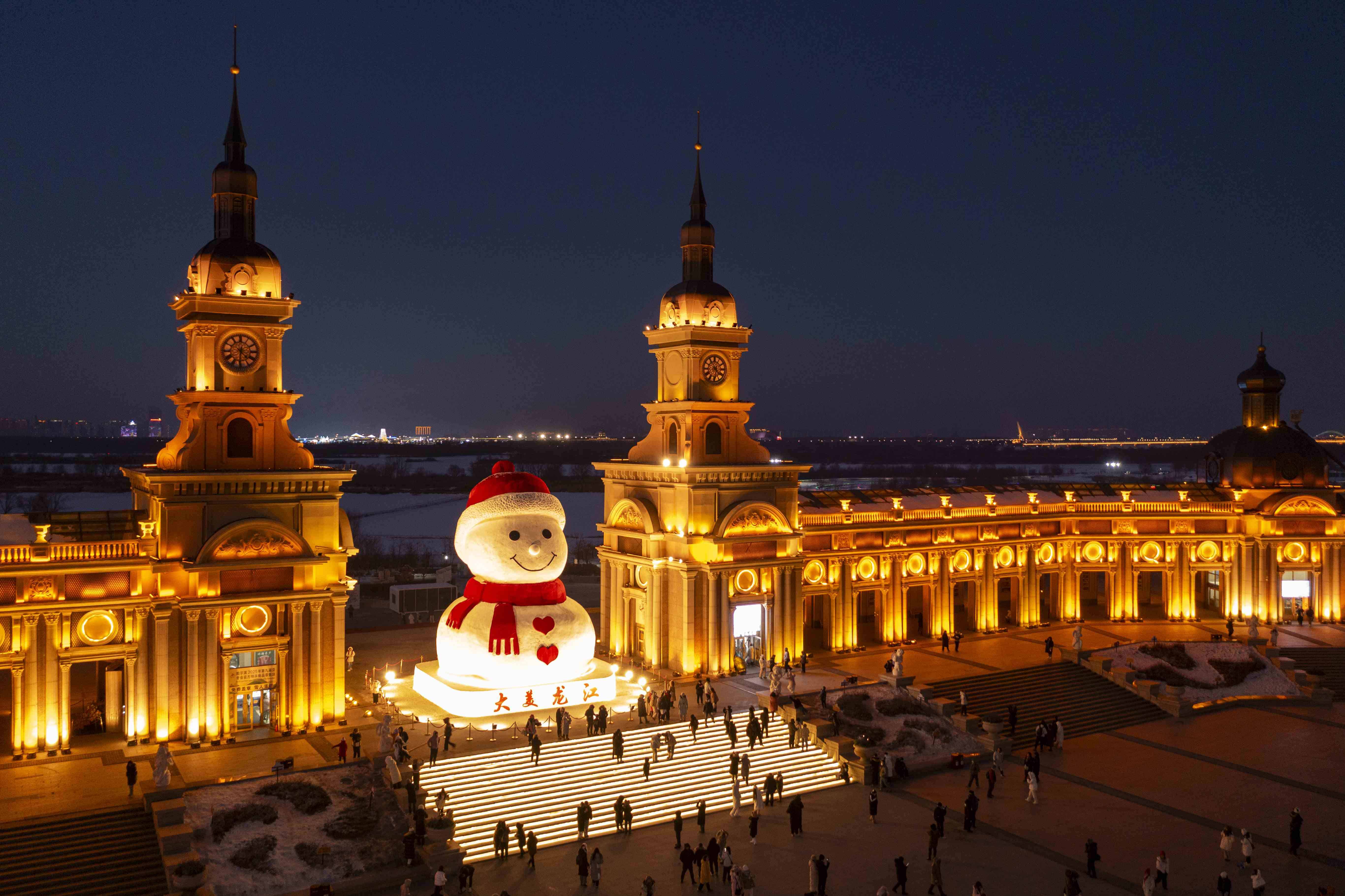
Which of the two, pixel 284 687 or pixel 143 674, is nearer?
pixel 143 674

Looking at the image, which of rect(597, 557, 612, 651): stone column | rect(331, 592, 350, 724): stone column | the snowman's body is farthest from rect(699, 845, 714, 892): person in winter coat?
rect(597, 557, 612, 651): stone column

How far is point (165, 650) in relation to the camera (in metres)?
30.1

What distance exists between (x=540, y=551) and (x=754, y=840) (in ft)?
37.8

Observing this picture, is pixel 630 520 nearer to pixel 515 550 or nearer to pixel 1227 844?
pixel 515 550

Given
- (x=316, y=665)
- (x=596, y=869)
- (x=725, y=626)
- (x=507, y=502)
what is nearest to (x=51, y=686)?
(x=316, y=665)

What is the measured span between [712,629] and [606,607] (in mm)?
5898

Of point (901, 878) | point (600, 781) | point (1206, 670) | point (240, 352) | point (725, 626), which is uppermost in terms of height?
point (240, 352)

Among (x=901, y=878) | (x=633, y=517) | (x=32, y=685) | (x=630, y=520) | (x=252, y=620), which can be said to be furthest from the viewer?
(x=630, y=520)

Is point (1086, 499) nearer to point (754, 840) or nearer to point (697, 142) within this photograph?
point (697, 142)

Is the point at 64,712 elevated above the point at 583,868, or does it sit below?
above

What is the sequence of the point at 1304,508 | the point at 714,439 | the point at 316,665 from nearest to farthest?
the point at 316,665
the point at 714,439
the point at 1304,508

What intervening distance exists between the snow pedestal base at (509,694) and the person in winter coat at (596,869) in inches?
365

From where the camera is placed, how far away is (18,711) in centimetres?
2848

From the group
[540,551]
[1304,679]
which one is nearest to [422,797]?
[540,551]
